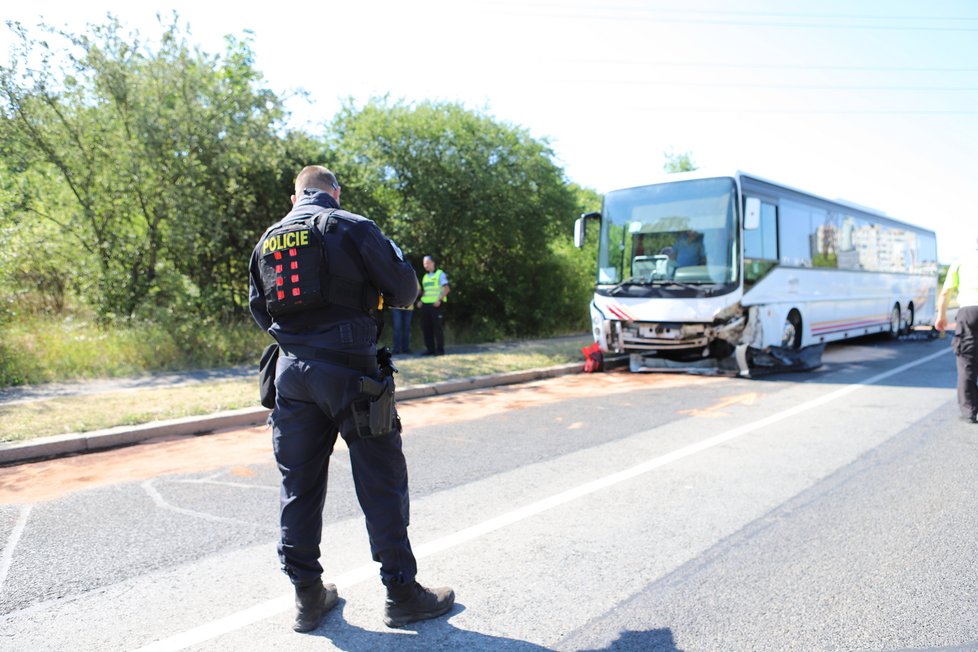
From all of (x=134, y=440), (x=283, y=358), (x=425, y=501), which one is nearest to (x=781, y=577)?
(x=425, y=501)

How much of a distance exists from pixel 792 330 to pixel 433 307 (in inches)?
255

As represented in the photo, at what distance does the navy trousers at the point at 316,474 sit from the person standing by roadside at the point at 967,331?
6130 millimetres

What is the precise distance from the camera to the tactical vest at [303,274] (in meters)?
2.91

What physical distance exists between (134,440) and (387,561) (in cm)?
483

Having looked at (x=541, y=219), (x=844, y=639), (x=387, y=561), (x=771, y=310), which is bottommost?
(x=844, y=639)

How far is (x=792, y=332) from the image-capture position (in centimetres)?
1274

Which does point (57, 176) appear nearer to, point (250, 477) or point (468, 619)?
point (250, 477)

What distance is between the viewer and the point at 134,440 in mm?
6832

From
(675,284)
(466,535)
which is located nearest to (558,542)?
(466,535)

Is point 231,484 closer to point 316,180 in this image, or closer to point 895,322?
point 316,180

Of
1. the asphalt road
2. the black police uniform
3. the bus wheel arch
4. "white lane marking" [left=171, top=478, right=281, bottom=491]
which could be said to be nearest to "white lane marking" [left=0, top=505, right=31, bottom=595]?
the asphalt road

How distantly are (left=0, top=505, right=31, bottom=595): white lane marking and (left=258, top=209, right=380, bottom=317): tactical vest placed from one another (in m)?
2.08

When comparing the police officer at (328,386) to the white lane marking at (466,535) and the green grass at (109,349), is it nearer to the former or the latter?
the white lane marking at (466,535)

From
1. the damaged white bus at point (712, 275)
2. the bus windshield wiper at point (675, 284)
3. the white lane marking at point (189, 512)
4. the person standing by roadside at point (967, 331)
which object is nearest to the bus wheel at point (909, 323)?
the damaged white bus at point (712, 275)
